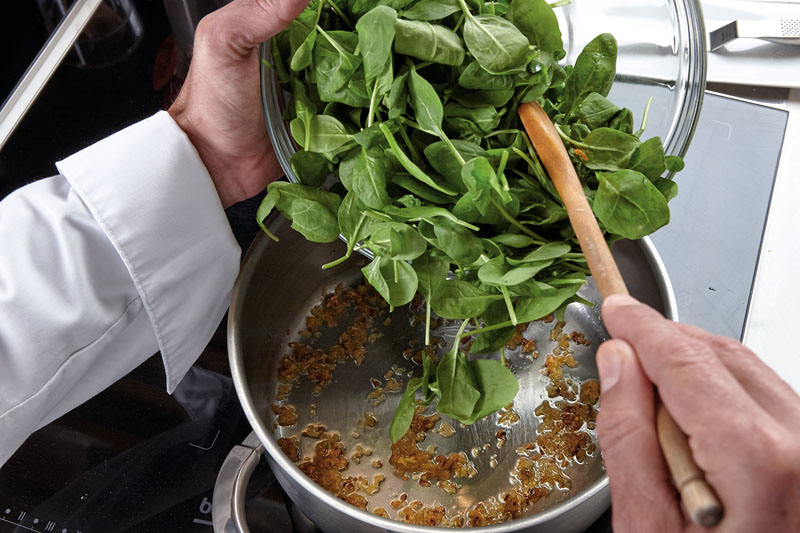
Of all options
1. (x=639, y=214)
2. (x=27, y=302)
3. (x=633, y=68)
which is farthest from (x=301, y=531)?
(x=633, y=68)

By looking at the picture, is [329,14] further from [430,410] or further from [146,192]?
[430,410]

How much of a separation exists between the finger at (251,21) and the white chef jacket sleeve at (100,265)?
0.32 feet

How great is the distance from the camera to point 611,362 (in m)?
0.30

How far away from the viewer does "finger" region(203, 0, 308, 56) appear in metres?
0.49

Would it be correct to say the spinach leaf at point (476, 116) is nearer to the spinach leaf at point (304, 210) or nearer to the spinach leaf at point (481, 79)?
the spinach leaf at point (481, 79)

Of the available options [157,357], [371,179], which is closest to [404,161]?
[371,179]

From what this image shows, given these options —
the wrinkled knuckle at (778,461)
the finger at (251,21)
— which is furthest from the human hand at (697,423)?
the finger at (251,21)

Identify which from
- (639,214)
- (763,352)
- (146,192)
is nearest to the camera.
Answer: (639,214)

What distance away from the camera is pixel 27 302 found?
530 millimetres

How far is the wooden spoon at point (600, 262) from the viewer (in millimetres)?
266

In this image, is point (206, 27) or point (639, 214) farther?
point (206, 27)

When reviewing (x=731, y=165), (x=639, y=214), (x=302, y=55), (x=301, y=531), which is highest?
(x=302, y=55)

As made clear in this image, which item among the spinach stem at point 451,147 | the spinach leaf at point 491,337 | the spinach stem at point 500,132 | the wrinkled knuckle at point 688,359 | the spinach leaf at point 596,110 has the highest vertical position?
the spinach stem at point 451,147

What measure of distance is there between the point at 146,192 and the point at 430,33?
0.27 meters
